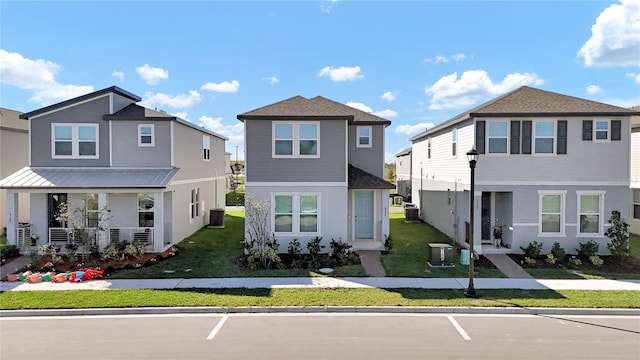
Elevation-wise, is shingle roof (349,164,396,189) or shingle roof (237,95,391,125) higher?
shingle roof (237,95,391,125)

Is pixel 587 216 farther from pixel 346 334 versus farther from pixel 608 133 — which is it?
pixel 346 334

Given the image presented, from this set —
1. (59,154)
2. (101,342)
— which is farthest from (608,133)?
(59,154)

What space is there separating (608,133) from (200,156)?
19.1 m

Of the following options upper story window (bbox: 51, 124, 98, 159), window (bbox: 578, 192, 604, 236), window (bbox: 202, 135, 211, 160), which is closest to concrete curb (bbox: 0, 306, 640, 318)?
window (bbox: 578, 192, 604, 236)

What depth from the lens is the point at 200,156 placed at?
68.7ft

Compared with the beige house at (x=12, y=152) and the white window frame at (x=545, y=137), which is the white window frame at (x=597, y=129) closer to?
the white window frame at (x=545, y=137)

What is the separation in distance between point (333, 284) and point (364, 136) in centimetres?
813

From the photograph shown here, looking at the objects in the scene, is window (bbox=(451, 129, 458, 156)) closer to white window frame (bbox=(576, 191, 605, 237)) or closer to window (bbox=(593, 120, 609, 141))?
white window frame (bbox=(576, 191, 605, 237))

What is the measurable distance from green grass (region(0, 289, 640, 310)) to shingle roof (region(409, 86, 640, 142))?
6968 millimetres

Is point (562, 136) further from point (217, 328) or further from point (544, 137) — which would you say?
point (217, 328)

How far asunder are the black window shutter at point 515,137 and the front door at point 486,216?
2320 mm

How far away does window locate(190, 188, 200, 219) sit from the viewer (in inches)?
791

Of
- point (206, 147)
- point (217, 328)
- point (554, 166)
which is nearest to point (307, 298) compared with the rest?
point (217, 328)

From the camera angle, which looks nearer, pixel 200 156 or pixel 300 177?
pixel 300 177
